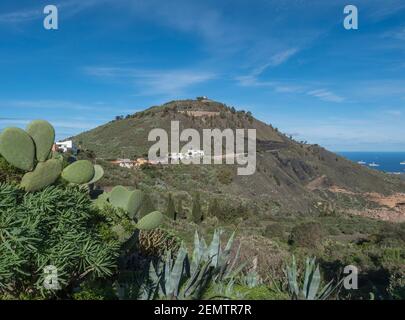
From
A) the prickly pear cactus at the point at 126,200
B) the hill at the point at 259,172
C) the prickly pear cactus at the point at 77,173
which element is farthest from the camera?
the hill at the point at 259,172

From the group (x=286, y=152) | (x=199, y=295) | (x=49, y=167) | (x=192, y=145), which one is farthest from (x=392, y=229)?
(x=286, y=152)

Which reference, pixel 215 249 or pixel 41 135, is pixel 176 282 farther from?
pixel 41 135

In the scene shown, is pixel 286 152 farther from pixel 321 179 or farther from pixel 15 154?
pixel 15 154

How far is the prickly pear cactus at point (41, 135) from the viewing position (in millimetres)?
3996

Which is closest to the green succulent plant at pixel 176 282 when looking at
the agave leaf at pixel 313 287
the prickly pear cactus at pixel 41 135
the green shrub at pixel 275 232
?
the agave leaf at pixel 313 287

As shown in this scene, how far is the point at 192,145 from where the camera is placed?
226 feet

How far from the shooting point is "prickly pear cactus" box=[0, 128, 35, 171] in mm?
3688

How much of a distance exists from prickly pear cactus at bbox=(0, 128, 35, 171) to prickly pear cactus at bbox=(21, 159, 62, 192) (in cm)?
12

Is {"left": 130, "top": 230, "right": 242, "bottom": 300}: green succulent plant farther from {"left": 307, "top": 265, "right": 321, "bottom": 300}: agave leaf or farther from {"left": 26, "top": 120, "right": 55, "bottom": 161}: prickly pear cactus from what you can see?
{"left": 26, "top": 120, "right": 55, "bottom": 161}: prickly pear cactus

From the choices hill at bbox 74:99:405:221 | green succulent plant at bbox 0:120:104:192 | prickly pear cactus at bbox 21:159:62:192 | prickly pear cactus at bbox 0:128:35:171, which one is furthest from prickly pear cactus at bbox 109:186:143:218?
hill at bbox 74:99:405:221

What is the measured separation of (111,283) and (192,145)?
64.1 metres

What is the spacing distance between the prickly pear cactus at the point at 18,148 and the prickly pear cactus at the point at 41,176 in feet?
0.40

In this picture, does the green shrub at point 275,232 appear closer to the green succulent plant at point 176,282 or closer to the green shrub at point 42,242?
the green succulent plant at point 176,282
